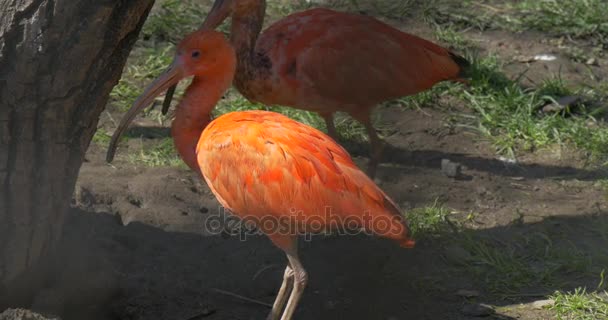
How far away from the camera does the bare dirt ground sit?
4430 mm

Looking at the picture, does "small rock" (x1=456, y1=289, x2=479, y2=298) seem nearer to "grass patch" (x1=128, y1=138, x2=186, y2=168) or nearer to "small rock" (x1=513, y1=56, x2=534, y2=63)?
"grass patch" (x1=128, y1=138, x2=186, y2=168)

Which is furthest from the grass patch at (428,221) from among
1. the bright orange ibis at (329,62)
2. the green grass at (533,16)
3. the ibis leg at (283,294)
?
the green grass at (533,16)

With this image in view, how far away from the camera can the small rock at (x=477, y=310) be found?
4449mm

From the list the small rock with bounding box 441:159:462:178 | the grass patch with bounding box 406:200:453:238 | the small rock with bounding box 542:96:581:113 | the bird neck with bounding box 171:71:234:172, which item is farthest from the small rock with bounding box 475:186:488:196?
the bird neck with bounding box 171:71:234:172

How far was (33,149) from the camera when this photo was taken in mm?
3832

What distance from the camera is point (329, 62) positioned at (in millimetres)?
5344

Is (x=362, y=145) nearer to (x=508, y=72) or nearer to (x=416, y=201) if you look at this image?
(x=416, y=201)

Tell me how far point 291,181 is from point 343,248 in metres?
0.99

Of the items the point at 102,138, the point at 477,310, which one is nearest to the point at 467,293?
the point at 477,310

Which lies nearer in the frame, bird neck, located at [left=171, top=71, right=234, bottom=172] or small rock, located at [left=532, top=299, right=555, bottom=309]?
bird neck, located at [left=171, top=71, right=234, bottom=172]

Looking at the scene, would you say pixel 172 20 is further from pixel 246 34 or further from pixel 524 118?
pixel 524 118

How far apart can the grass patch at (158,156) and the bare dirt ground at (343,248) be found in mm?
81

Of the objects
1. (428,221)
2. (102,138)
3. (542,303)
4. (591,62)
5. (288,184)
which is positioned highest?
(288,184)

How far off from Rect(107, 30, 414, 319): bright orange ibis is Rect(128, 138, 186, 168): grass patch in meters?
1.21
